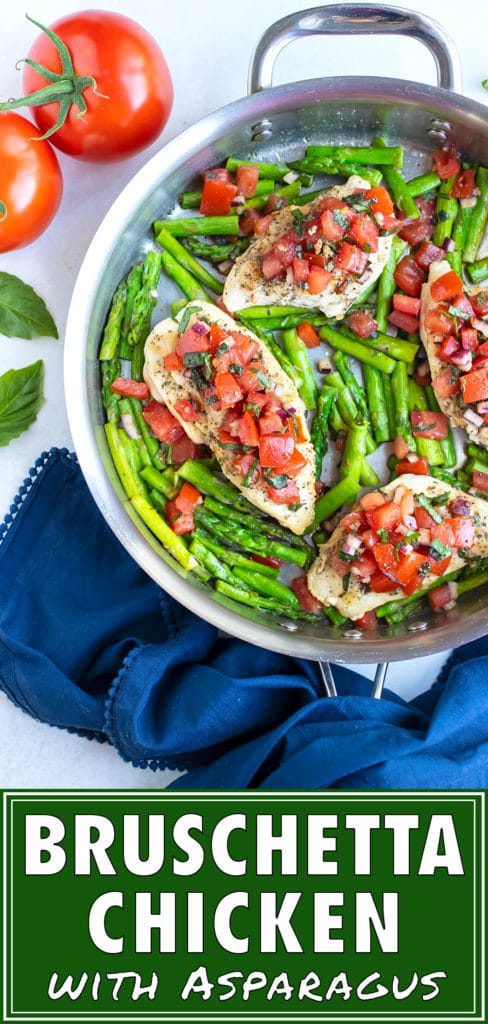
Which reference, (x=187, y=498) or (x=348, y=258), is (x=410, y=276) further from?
(x=187, y=498)

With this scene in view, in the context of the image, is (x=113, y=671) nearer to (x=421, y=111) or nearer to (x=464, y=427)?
(x=464, y=427)

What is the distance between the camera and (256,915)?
13.3 feet

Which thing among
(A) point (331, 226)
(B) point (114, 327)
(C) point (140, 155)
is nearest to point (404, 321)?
(A) point (331, 226)

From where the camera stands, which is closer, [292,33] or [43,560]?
[292,33]

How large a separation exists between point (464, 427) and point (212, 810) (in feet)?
5.92

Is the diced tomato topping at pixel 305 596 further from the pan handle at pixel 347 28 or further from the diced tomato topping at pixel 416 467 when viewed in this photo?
the pan handle at pixel 347 28

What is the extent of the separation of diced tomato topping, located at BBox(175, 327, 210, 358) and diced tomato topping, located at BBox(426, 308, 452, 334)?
2.93 ft

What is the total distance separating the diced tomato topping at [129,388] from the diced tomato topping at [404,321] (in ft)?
3.43

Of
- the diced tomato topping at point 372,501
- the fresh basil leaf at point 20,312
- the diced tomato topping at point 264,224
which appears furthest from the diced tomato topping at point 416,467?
the fresh basil leaf at point 20,312

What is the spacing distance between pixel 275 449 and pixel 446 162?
4.72 feet

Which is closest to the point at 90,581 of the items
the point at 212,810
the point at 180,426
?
the point at 180,426

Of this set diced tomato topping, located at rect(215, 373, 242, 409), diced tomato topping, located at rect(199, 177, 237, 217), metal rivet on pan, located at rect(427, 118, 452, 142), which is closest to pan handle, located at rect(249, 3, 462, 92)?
metal rivet on pan, located at rect(427, 118, 452, 142)

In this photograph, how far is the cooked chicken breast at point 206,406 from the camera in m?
4.17

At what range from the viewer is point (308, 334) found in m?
4.34
